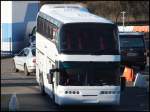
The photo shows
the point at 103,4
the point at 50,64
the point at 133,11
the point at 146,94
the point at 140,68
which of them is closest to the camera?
the point at 50,64

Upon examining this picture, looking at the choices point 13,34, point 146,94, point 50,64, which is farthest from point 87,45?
point 13,34

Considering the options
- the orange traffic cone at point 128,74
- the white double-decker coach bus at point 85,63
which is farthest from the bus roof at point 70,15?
the orange traffic cone at point 128,74

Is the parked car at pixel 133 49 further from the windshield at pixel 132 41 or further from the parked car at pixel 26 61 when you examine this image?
the parked car at pixel 26 61

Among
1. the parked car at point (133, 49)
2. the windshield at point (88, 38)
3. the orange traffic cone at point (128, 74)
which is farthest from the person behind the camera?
the parked car at point (133, 49)

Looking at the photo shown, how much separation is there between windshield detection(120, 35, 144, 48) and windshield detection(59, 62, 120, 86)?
14.9 m

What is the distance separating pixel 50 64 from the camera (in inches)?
906

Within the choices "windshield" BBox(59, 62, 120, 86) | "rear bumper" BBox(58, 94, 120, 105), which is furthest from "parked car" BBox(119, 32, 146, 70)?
"rear bumper" BBox(58, 94, 120, 105)

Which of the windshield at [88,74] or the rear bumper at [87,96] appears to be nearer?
the rear bumper at [87,96]

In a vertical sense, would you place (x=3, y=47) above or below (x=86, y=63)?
below

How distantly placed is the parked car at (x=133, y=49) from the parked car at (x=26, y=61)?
16.4 ft

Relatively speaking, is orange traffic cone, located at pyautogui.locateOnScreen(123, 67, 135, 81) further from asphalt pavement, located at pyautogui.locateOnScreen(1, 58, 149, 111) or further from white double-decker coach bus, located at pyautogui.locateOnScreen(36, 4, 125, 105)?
white double-decker coach bus, located at pyautogui.locateOnScreen(36, 4, 125, 105)

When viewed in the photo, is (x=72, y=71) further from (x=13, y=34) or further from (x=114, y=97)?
(x=13, y=34)

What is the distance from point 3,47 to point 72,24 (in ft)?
80.5

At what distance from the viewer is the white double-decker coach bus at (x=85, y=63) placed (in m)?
21.1
